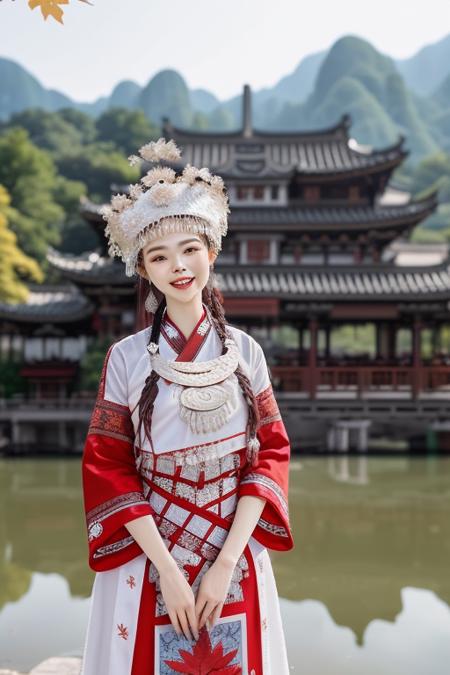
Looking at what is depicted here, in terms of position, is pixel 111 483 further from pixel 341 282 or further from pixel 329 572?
pixel 341 282

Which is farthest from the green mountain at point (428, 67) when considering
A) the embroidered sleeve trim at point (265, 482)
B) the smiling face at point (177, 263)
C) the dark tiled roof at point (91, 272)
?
the embroidered sleeve trim at point (265, 482)

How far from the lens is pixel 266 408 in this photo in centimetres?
211

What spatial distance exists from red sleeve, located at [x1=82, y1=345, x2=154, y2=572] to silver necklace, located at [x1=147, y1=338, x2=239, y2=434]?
182mm

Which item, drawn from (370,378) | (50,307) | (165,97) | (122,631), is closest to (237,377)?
(122,631)

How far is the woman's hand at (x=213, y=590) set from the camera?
1853 mm

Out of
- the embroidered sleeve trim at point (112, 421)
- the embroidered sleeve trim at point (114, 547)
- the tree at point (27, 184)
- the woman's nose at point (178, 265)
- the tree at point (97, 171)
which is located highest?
the tree at point (97, 171)

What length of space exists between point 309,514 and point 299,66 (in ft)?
406

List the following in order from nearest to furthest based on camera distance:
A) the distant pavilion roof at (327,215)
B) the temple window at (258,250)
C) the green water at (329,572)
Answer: the green water at (329,572) → the distant pavilion roof at (327,215) → the temple window at (258,250)

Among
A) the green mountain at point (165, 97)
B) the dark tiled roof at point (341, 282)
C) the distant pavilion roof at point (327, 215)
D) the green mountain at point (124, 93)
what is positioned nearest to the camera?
the dark tiled roof at point (341, 282)

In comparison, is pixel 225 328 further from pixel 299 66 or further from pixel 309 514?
pixel 299 66

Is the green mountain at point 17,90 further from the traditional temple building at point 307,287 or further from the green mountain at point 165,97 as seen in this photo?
the traditional temple building at point 307,287

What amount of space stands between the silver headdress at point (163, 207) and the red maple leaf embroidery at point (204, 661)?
126 cm

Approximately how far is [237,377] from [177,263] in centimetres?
44

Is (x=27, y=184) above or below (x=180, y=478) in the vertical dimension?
above
